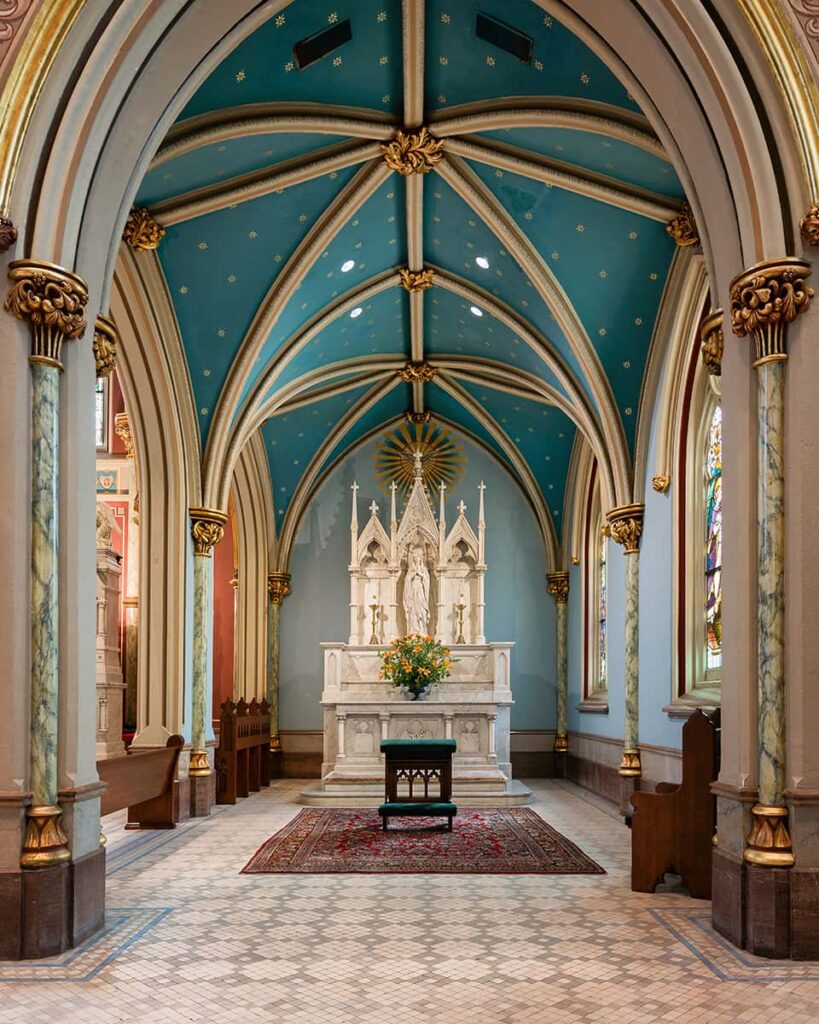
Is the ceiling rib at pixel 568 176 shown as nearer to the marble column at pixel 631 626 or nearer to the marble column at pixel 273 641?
the marble column at pixel 631 626

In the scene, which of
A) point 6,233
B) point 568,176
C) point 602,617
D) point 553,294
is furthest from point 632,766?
point 6,233

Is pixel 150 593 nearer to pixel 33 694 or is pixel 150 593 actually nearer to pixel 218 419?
pixel 218 419

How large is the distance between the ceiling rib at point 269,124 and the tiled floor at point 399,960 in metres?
6.12

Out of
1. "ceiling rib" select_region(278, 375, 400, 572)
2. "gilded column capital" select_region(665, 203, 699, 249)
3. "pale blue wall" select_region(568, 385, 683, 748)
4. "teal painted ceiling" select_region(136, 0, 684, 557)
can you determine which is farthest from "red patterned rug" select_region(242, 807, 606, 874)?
"ceiling rib" select_region(278, 375, 400, 572)

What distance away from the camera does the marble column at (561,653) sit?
19031 mm

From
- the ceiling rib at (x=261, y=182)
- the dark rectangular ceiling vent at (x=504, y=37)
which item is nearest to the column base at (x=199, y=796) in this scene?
the ceiling rib at (x=261, y=182)

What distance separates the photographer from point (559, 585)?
19391 millimetres

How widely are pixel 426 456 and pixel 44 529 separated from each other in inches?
545

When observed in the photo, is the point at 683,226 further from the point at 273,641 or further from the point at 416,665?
the point at 273,641

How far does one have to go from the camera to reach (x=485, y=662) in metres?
16.4

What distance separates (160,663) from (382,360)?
6602 millimetres

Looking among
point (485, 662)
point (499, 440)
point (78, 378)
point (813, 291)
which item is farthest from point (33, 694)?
point (499, 440)

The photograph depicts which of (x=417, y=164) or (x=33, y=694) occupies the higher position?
(x=417, y=164)

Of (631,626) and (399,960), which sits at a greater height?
(631,626)
